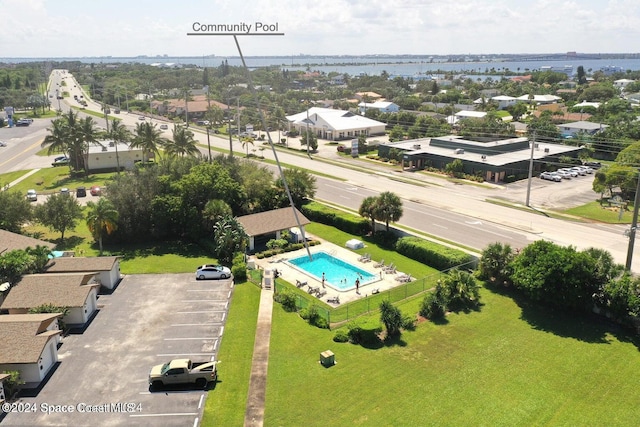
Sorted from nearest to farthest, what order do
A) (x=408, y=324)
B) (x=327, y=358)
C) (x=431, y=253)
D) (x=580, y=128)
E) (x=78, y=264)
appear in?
(x=327, y=358) < (x=408, y=324) < (x=78, y=264) < (x=431, y=253) < (x=580, y=128)

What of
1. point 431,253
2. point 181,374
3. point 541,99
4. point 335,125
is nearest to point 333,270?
point 431,253

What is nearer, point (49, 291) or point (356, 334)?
point (356, 334)

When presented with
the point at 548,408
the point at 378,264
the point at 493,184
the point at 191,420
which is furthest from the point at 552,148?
the point at 191,420

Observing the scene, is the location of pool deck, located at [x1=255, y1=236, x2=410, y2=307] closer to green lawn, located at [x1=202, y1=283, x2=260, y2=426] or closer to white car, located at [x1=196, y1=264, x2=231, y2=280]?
white car, located at [x1=196, y1=264, x2=231, y2=280]

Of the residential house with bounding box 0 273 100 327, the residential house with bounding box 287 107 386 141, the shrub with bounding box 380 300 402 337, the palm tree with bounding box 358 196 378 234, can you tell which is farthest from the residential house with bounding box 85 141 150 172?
the shrub with bounding box 380 300 402 337

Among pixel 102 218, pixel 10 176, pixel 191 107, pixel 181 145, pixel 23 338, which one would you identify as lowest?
pixel 10 176

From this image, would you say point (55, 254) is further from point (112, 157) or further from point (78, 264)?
point (112, 157)
